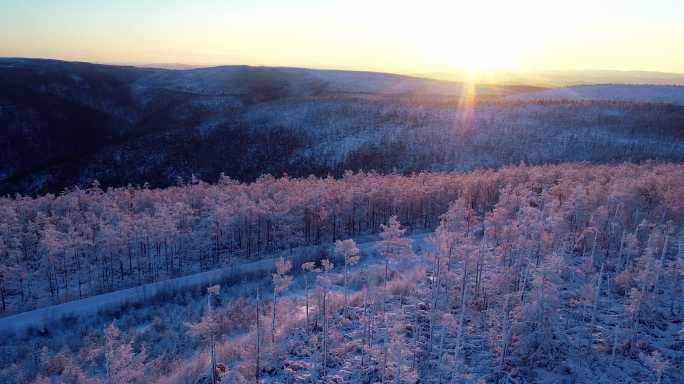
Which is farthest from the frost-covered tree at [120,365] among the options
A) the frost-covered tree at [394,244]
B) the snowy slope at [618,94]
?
the snowy slope at [618,94]

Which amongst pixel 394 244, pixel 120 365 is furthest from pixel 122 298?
pixel 394 244

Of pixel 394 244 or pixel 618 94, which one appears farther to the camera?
pixel 618 94

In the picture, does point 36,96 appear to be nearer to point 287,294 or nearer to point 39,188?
point 39,188

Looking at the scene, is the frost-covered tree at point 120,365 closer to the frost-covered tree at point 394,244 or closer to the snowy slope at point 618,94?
the frost-covered tree at point 394,244

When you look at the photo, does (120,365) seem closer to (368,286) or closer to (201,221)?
(368,286)

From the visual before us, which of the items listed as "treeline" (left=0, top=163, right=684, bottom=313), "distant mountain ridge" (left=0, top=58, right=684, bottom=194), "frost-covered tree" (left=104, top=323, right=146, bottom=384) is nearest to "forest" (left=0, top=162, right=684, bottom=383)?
"frost-covered tree" (left=104, top=323, right=146, bottom=384)

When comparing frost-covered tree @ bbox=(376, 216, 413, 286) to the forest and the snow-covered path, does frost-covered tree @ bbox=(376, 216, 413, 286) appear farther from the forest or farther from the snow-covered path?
the snow-covered path

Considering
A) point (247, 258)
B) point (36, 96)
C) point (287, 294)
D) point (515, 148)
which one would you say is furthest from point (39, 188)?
point (515, 148)
